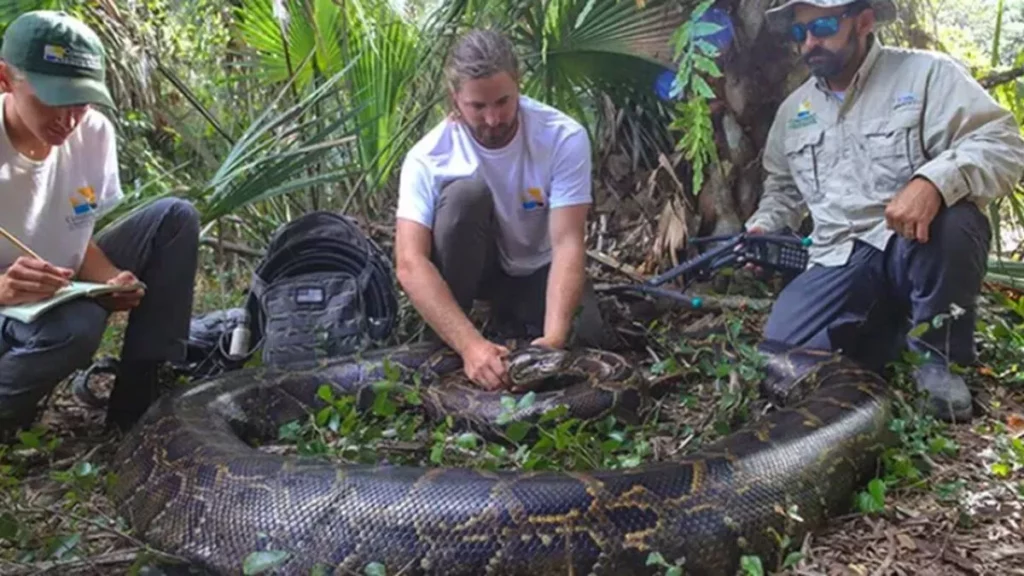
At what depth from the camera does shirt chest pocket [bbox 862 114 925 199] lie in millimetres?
A: 4582

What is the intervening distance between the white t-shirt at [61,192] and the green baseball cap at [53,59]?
0.32m

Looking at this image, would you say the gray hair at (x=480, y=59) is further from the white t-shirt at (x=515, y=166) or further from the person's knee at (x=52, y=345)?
the person's knee at (x=52, y=345)

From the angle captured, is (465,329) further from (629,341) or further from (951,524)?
(951,524)

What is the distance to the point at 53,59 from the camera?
3652 mm

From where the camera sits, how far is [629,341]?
17.6ft

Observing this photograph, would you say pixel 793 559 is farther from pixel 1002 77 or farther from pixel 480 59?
pixel 1002 77

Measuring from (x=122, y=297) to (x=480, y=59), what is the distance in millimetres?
2080

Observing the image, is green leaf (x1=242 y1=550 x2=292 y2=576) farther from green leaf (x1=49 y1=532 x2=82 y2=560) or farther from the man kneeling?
the man kneeling

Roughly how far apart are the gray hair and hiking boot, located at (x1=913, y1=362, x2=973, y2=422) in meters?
2.57

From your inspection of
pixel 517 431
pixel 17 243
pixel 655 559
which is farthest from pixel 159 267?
pixel 655 559

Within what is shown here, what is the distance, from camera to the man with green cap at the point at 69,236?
12.1ft

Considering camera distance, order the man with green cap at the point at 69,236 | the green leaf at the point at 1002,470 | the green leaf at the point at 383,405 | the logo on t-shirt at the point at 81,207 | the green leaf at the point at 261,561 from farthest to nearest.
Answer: the logo on t-shirt at the point at 81,207
the green leaf at the point at 383,405
the man with green cap at the point at 69,236
the green leaf at the point at 1002,470
the green leaf at the point at 261,561

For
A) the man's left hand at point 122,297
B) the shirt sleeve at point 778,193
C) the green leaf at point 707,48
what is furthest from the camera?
the shirt sleeve at point 778,193

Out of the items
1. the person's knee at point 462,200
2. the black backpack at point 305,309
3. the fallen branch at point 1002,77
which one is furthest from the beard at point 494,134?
the fallen branch at point 1002,77
